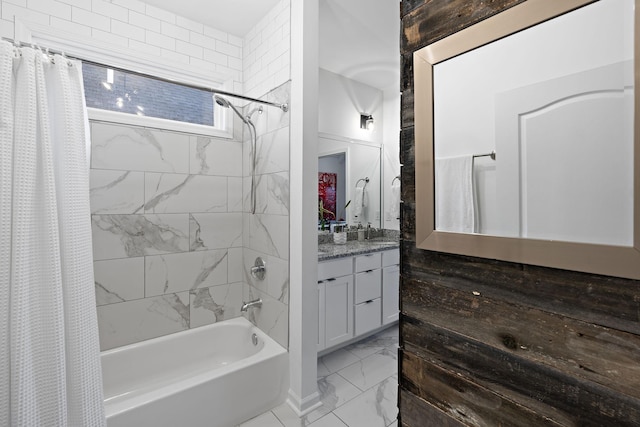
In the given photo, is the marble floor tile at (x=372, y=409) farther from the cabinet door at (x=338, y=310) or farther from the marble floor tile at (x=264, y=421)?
the cabinet door at (x=338, y=310)

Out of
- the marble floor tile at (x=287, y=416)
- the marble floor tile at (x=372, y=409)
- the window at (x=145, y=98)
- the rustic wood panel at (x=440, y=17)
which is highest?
the window at (x=145, y=98)

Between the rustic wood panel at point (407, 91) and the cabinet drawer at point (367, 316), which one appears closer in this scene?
the rustic wood panel at point (407, 91)

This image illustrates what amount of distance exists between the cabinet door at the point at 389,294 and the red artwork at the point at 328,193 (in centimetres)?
85

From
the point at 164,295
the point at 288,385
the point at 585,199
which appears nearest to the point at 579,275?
the point at 585,199

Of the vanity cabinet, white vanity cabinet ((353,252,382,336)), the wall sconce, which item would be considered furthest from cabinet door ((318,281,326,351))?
the wall sconce

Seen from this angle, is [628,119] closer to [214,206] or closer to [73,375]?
[73,375]

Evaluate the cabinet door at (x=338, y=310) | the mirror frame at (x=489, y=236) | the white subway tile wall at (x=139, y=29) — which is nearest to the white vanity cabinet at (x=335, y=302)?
the cabinet door at (x=338, y=310)

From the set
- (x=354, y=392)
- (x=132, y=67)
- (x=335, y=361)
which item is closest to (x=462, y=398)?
(x=354, y=392)

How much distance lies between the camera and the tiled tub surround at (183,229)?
2.02 m

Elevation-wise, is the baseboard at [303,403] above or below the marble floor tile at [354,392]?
above

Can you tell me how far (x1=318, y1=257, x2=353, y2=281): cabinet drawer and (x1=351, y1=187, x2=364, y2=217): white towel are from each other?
3.25 feet

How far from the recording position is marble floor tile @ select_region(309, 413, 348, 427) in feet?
5.97

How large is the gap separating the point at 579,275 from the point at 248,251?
7.14 feet

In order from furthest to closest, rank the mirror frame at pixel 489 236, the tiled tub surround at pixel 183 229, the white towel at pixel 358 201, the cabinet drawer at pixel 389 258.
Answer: the white towel at pixel 358 201 → the cabinet drawer at pixel 389 258 → the tiled tub surround at pixel 183 229 → the mirror frame at pixel 489 236
